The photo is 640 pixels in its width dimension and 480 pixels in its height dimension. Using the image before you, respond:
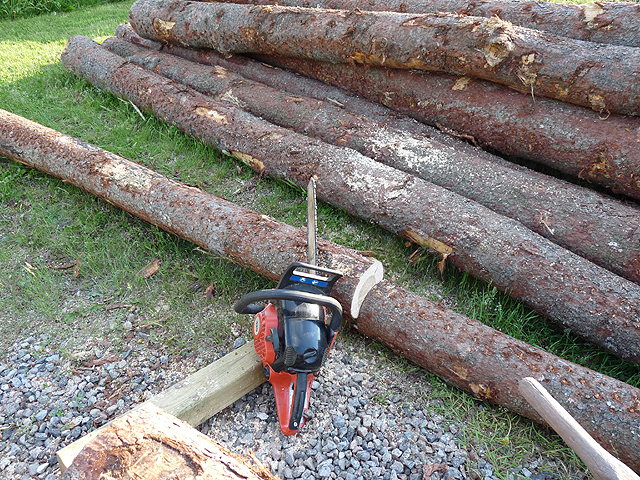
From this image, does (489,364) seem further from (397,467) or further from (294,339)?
(294,339)

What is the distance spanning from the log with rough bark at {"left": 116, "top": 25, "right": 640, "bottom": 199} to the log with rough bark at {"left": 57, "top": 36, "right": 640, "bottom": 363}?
74 cm

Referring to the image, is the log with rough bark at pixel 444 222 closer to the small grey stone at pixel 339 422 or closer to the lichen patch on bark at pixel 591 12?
the small grey stone at pixel 339 422

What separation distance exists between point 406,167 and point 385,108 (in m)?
0.86

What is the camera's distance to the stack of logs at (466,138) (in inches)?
90.0

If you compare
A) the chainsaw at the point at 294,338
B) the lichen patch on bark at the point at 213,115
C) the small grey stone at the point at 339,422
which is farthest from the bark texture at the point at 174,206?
the lichen patch on bark at the point at 213,115

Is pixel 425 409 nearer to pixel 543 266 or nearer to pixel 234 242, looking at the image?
pixel 543 266

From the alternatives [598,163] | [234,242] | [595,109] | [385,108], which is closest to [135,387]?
[234,242]

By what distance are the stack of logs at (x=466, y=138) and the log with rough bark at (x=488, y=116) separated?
11mm

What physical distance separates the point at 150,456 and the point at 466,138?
3100mm

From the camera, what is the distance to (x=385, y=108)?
3.85 metres

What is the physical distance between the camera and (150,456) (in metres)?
1.35

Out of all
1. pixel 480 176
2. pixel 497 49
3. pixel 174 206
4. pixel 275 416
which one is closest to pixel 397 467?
pixel 275 416

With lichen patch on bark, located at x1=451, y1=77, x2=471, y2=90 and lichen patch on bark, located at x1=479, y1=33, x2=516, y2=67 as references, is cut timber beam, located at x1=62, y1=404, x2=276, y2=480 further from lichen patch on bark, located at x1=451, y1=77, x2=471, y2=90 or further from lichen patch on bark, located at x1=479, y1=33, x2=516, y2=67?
lichen patch on bark, located at x1=451, y1=77, x2=471, y2=90

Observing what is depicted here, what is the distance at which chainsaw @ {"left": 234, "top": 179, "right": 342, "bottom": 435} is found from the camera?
77.7 inches
